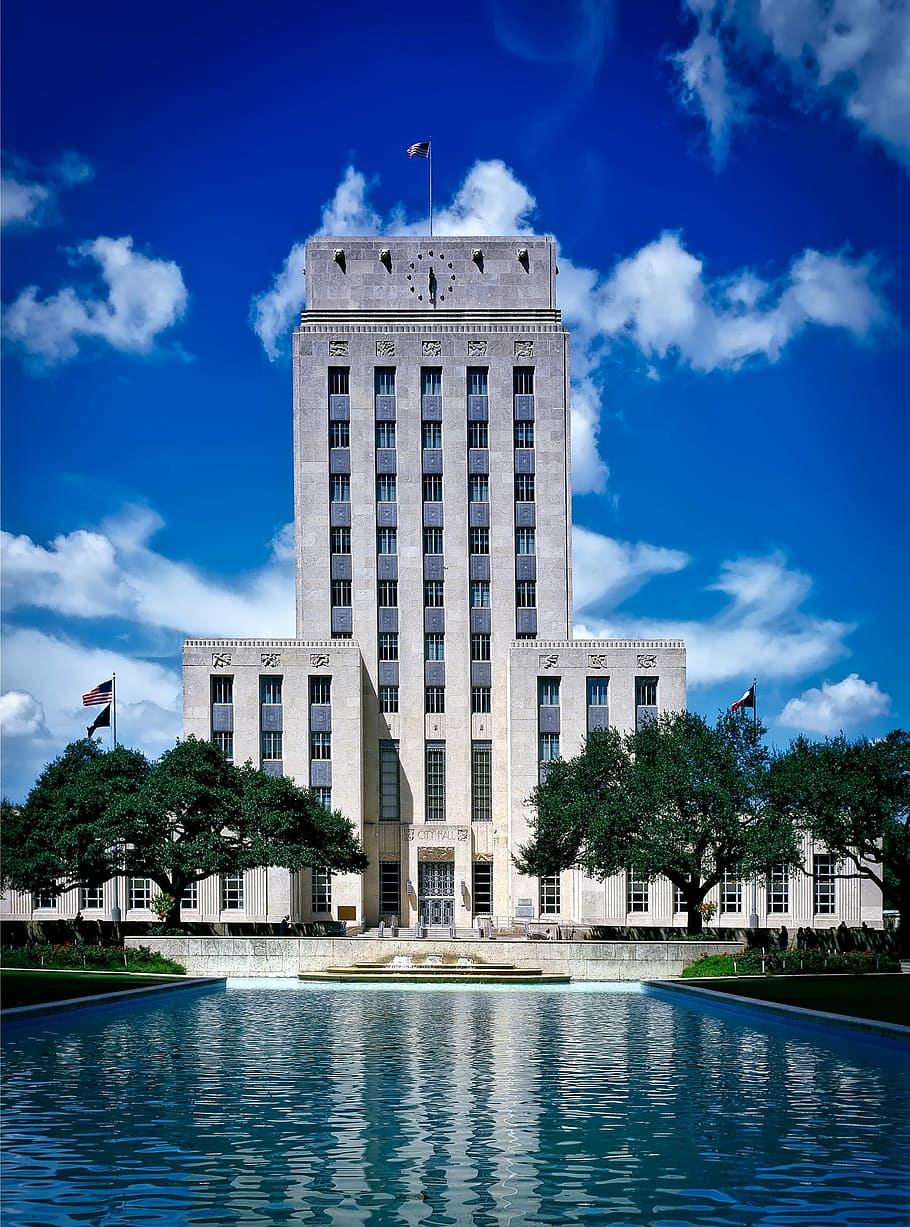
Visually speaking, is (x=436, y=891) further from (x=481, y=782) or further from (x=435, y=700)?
(x=435, y=700)

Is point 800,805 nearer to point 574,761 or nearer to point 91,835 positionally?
point 574,761

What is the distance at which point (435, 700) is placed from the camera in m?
80.6

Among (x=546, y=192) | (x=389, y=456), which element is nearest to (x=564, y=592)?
(x=389, y=456)

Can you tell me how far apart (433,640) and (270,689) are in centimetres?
1099

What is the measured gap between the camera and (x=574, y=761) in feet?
202

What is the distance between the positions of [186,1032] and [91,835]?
26.7 m

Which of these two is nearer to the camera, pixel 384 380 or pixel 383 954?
pixel 383 954

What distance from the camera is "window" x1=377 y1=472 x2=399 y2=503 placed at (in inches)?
3258

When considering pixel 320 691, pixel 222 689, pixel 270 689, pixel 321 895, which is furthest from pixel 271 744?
pixel 321 895

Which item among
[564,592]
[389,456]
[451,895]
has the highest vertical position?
[389,456]

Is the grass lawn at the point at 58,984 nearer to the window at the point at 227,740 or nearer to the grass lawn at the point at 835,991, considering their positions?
the grass lawn at the point at 835,991

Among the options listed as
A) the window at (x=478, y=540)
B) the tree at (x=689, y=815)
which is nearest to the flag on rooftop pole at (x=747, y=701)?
the tree at (x=689, y=815)

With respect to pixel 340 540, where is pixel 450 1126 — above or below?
below

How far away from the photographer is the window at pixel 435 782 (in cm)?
7931
